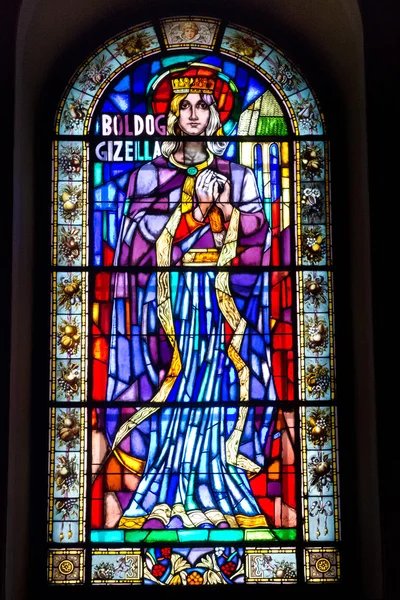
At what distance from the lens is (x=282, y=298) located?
5.91m

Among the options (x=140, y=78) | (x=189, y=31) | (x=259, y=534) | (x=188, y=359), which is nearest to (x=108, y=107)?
(x=140, y=78)

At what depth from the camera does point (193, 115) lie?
616 cm

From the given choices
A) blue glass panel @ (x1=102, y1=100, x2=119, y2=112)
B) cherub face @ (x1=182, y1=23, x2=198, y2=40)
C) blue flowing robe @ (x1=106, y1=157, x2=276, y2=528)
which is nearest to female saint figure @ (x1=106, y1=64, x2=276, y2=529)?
blue flowing robe @ (x1=106, y1=157, x2=276, y2=528)

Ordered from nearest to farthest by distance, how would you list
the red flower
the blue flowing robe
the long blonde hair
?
the red flower, the blue flowing robe, the long blonde hair

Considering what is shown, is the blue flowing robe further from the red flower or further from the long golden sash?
the red flower

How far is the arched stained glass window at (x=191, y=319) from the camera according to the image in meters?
5.64

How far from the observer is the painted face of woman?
20.1 feet

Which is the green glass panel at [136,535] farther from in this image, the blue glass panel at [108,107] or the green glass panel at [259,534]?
the blue glass panel at [108,107]
